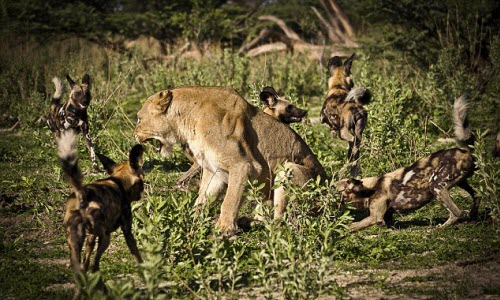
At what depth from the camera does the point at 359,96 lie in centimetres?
1149

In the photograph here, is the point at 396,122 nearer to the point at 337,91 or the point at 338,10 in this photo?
the point at 337,91

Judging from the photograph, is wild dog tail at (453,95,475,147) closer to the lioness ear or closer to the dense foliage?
the dense foliage

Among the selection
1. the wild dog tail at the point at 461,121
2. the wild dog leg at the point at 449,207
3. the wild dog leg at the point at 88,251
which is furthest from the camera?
the wild dog leg at the point at 449,207

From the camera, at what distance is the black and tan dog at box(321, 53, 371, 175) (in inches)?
456

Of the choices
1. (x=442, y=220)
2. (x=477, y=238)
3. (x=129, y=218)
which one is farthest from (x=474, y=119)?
(x=129, y=218)

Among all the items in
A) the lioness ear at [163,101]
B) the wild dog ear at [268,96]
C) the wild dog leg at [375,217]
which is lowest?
the wild dog leg at [375,217]

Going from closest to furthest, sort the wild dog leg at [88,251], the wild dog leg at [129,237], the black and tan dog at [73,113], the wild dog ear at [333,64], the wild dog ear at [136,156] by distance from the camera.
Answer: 1. the wild dog leg at [88,251]
2. the wild dog leg at [129,237]
3. the wild dog ear at [136,156]
4. the wild dog ear at [333,64]
5. the black and tan dog at [73,113]

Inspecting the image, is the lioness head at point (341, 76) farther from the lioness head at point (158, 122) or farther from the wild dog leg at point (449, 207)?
the lioness head at point (158, 122)

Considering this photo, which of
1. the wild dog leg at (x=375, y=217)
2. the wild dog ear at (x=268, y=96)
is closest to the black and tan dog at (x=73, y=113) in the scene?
the wild dog ear at (x=268, y=96)

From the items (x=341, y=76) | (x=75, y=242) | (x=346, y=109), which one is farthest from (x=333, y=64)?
(x=75, y=242)

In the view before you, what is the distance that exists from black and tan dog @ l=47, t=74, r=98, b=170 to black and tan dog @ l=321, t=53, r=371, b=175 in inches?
153

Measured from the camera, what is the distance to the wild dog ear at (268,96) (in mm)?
11508

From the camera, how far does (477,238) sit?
28.2 ft

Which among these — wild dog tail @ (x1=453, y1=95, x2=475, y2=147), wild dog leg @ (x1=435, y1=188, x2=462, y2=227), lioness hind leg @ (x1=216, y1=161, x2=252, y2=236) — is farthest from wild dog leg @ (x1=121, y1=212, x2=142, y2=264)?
wild dog tail @ (x1=453, y1=95, x2=475, y2=147)
